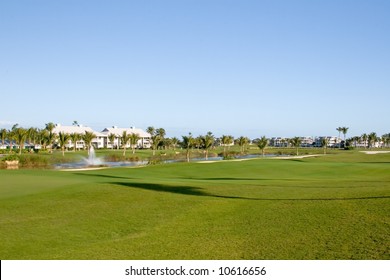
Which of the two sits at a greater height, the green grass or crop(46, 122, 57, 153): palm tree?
crop(46, 122, 57, 153): palm tree

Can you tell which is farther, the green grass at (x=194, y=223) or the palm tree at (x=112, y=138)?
the palm tree at (x=112, y=138)

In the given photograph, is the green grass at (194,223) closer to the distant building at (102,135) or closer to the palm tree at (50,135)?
the palm tree at (50,135)

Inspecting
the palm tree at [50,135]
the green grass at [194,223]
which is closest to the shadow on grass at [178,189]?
the green grass at [194,223]

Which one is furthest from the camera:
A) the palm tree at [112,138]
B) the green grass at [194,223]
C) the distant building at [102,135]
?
the palm tree at [112,138]

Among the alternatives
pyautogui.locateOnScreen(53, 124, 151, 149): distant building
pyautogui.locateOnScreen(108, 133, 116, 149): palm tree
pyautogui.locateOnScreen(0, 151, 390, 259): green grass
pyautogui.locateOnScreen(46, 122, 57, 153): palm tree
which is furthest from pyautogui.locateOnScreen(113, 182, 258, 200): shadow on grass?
pyautogui.locateOnScreen(108, 133, 116, 149): palm tree

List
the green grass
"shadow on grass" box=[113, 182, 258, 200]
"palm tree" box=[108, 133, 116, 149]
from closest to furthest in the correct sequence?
the green grass
"shadow on grass" box=[113, 182, 258, 200]
"palm tree" box=[108, 133, 116, 149]

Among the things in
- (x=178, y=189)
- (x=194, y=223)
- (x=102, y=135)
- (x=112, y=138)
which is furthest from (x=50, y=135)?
(x=194, y=223)

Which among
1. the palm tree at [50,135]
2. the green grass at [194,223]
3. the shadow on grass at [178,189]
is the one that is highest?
the palm tree at [50,135]

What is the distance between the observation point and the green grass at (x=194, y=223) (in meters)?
11.2

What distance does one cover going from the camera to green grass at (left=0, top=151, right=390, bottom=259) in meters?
11.2

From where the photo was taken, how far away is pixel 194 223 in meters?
14.6

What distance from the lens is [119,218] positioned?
52.2 ft

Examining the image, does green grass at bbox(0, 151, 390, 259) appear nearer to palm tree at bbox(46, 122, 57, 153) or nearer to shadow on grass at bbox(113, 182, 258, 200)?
shadow on grass at bbox(113, 182, 258, 200)
